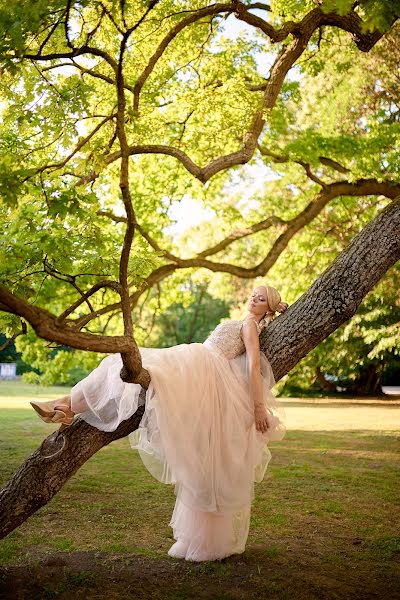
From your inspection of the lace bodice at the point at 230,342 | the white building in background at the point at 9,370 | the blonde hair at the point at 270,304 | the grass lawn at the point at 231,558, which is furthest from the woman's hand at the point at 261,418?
the white building in background at the point at 9,370

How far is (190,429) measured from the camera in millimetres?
5035

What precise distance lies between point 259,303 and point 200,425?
1.04 meters

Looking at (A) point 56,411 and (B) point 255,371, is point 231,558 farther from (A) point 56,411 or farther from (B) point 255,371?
(A) point 56,411

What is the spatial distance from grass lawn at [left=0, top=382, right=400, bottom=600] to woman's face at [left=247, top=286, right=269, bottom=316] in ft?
6.34

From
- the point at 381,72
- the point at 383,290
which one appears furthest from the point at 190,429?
the point at 383,290

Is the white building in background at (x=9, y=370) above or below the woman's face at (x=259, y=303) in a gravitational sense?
below

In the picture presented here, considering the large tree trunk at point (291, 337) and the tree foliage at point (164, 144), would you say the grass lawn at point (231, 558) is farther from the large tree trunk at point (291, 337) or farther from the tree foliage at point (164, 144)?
the tree foliage at point (164, 144)

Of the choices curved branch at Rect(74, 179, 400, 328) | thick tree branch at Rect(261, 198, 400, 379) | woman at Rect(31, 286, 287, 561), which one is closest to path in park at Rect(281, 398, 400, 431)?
curved branch at Rect(74, 179, 400, 328)

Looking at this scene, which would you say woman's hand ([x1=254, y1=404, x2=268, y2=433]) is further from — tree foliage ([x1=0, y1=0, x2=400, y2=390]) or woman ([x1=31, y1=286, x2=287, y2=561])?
tree foliage ([x1=0, y1=0, x2=400, y2=390])

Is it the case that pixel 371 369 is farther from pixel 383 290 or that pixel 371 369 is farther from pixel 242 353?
pixel 242 353

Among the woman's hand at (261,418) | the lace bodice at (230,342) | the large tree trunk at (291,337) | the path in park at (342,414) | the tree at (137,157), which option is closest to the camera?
the tree at (137,157)

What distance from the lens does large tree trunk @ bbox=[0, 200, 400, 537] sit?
5000mm

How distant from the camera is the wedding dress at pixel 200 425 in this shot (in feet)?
16.1

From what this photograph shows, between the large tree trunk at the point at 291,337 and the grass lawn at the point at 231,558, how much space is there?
0.58 m
